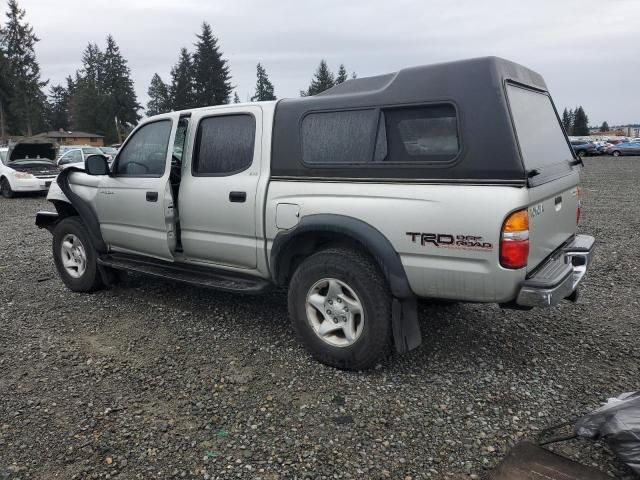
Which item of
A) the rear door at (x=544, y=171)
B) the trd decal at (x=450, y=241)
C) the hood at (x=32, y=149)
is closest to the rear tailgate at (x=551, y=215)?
the rear door at (x=544, y=171)

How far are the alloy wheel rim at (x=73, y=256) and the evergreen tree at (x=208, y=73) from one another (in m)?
64.2

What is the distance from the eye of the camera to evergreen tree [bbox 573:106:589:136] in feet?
277

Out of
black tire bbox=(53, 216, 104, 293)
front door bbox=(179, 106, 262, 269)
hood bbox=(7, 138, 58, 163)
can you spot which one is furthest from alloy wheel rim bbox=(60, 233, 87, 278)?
hood bbox=(7, 138, 58, 163)

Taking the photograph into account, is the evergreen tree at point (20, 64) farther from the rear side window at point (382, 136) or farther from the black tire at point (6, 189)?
the rear side window at point (382, 136)

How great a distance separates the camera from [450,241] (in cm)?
318

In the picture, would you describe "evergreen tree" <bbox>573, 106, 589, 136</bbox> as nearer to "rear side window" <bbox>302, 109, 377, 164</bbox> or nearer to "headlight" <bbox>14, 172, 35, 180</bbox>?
"headlight" <bbox>14, 172, 35, 180</bbox>

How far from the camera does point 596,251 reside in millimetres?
7246

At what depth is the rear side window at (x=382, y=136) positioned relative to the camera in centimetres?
333

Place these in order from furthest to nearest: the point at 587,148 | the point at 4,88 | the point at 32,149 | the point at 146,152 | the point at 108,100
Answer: the point at 108,100
the point at 4,88
the point at 587,148
the point at 32,149
the point at 146,152

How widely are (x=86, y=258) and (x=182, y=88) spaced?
6628 centimetres

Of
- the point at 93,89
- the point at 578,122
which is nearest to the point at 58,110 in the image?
the point at 93,89

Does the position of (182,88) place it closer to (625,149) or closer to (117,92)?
(117,92)

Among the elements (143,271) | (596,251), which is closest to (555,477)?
(143,271)

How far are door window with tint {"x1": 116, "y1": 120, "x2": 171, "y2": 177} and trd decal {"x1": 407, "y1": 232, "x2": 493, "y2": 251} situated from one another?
103 inches
